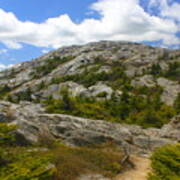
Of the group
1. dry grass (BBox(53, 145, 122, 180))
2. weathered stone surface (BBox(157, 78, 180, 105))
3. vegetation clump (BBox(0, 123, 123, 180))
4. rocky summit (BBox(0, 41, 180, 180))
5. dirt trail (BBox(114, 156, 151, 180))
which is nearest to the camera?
vegetation clump (BBox(0, 123, 123, 180))

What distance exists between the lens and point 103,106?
2734 cm

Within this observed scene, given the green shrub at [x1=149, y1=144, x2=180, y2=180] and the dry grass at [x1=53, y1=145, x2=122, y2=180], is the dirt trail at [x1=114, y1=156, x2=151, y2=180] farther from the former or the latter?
the green shrub at [x1=149, y1=144, x2=180, y2=180]

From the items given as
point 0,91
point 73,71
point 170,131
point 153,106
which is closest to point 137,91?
point 153,106

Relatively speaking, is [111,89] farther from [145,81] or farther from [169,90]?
[169,90]

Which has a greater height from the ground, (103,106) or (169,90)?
(169,90)

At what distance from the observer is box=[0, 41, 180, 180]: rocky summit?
13288mm

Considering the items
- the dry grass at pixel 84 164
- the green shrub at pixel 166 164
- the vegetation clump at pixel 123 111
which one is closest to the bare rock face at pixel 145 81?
the vegetation clump at pixel 123 111

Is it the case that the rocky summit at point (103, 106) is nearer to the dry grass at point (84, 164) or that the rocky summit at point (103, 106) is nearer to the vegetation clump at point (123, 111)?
the vegetation clump at point (123, 111)

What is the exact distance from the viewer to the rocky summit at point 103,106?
13288 millimetres

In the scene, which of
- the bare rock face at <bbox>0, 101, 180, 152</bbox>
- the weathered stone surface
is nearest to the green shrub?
the bare rock face at <bbox>0, 101, 180, 152</bbox>

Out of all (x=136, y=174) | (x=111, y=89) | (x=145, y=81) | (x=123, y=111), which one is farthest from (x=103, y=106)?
(x=145, y=81)

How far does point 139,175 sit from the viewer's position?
890cm

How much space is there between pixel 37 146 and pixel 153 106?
2147cm

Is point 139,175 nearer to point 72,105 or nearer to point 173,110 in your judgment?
point 72,105
